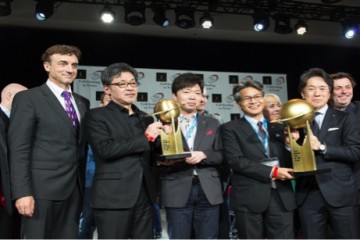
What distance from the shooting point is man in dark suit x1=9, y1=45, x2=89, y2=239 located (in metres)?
2.69

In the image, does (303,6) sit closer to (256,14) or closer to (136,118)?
(256,14)

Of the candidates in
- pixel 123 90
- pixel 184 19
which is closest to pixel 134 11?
pixel 184 19

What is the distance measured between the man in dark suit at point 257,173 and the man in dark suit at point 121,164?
25.0 inches

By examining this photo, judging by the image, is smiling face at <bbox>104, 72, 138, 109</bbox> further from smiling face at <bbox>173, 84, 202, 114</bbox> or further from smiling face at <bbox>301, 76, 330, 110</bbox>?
smiling face at <bbox>301, 76, 330, 110</bbox>

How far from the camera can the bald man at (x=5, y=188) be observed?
2.88 meters

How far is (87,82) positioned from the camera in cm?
847

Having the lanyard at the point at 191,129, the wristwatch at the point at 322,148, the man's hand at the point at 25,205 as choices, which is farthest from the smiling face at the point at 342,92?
the man's hand at the point at 25,205

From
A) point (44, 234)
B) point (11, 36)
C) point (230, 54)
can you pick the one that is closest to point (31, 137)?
point (44, 234)

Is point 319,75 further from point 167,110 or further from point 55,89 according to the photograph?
point 55,89

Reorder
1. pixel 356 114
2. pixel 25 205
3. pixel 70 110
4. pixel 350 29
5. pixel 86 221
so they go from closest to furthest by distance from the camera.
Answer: pixel 25 205
pixel 70 110
pixel 356 114
pixel 86 221
pixel 350 29

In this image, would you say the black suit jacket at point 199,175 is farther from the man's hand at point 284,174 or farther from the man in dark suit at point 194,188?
the man's hand at point 284,174

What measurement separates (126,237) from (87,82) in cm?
611

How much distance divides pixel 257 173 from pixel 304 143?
0.39m

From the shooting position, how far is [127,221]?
2.76 m
